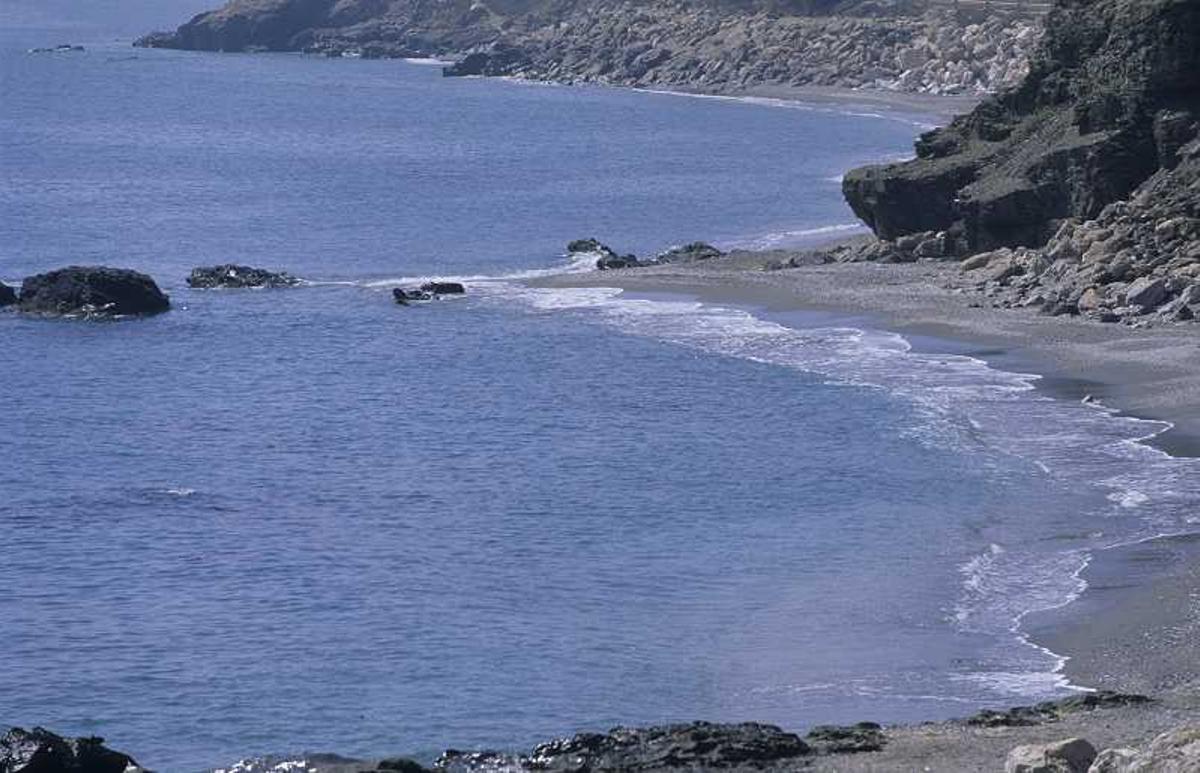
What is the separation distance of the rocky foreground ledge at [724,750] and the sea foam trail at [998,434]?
3.85m

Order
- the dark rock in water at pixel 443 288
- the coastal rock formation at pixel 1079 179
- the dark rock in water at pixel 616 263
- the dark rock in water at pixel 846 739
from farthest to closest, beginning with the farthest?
the dark rock in water at pixel 616 263, the dark rock in water at pixel 443 288, the coastal rock formation at pixel 1079 179, the dark rock in water at pixel 846 739

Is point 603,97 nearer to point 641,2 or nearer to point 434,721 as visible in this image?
point 641,2

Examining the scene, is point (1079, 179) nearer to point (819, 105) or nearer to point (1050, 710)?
point (1050, 710)

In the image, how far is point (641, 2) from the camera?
627 feet

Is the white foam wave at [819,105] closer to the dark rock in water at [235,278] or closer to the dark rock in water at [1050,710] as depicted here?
the dark rock in water at [235,278]

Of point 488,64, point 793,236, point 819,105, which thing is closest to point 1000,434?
point 793,236

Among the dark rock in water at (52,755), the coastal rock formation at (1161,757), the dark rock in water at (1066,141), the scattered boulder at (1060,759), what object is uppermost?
the dark rock in water at (1066,141)

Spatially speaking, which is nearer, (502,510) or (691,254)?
(502,510)

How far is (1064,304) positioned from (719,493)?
17327 millimetres

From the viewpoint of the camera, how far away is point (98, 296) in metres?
64.4

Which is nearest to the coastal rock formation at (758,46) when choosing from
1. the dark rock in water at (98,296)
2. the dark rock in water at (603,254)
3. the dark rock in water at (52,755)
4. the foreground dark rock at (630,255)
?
the dark rock in water at (603,254)

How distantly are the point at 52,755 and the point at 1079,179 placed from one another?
43.8 meters

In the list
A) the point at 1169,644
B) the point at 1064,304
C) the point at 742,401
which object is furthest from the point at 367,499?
the point at 1064,304

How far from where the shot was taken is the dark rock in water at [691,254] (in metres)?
72.1
